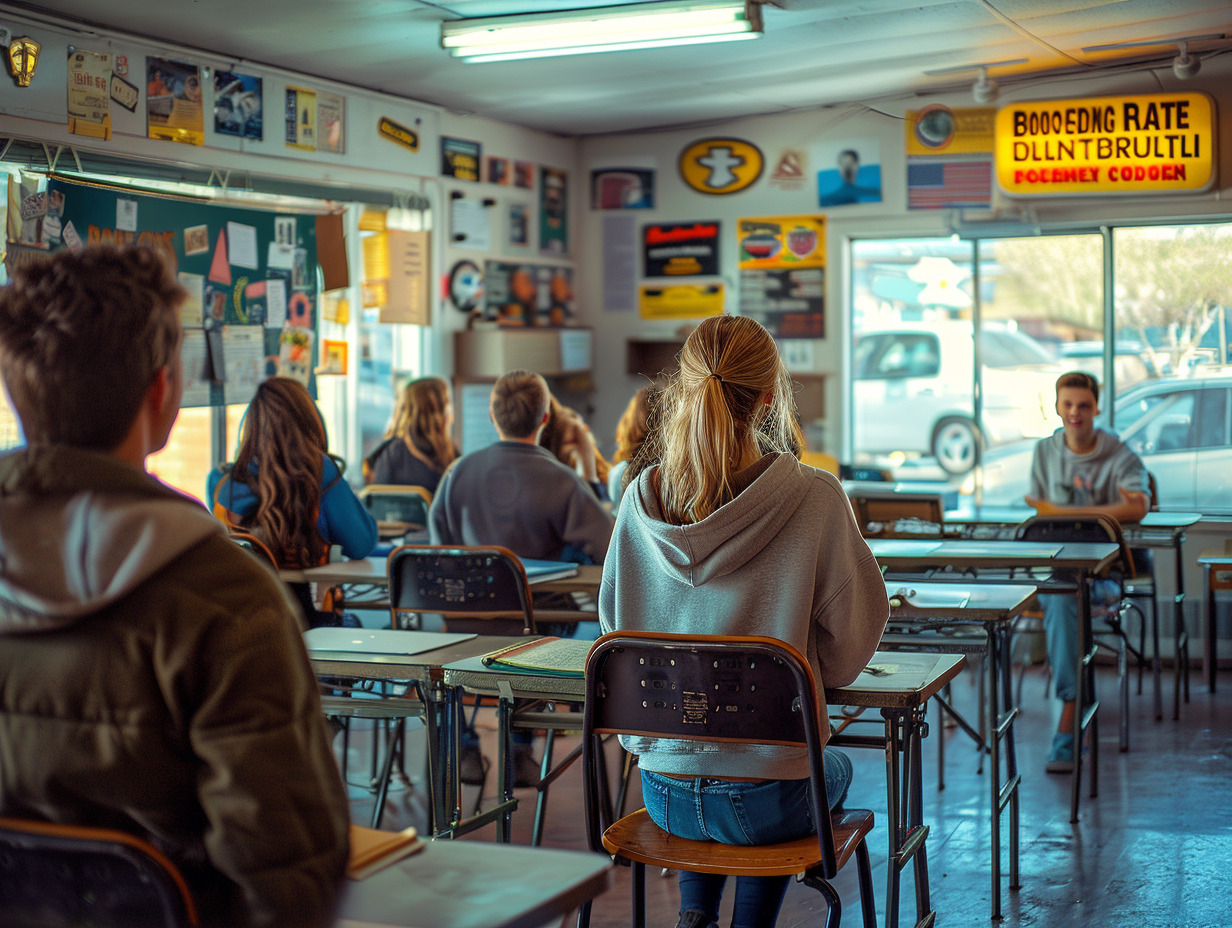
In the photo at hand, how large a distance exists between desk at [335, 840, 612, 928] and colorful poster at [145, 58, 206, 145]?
166 inches

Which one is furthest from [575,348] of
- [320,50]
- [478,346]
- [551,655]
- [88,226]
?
[551,655]

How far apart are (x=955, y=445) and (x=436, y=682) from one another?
493 cm

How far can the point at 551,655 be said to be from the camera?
7.94 feet

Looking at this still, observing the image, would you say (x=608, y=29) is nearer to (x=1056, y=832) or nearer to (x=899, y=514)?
(x=899, y=514)

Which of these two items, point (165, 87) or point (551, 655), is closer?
point (551, 655)

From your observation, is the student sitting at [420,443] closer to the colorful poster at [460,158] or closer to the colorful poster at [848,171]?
the colorful poster at [460,158]

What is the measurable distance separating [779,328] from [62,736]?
20.4 ft

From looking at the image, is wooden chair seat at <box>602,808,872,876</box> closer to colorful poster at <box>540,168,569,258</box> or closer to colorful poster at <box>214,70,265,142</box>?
colorful poster at <box>214,70,265,142</box>

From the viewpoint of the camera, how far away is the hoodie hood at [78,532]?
1.10 meters

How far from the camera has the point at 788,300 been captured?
7.07 meters

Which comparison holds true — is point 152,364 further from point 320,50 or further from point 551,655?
point 320,50

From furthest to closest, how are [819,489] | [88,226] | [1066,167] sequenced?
[1066,167]
[88,226]
[819,489]

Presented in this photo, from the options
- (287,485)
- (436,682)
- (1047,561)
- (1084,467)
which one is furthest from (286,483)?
(1084,467)

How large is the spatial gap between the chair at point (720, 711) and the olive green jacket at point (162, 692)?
2.96 feet
